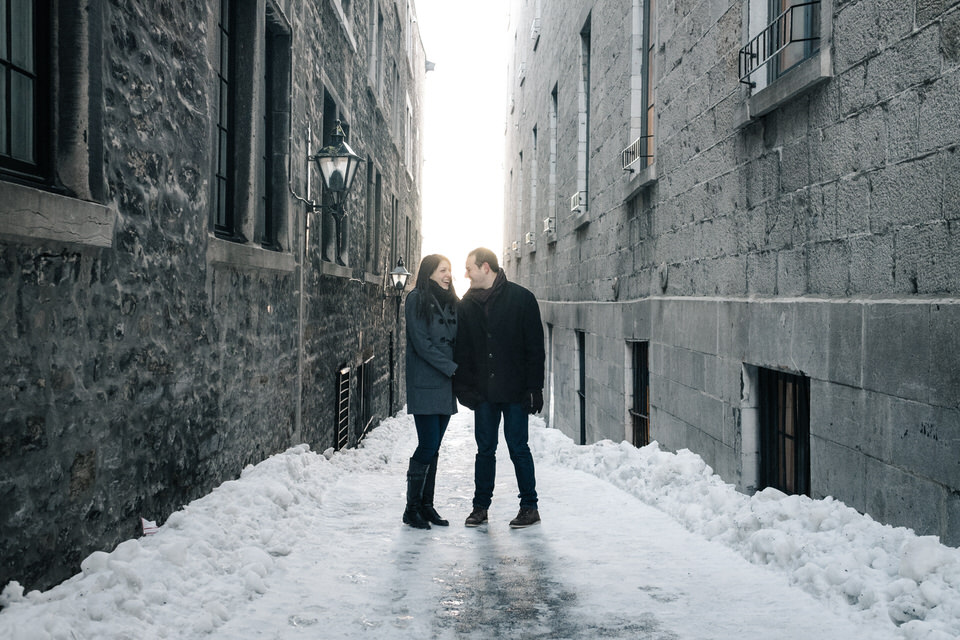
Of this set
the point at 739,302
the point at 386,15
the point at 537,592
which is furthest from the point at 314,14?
the point at 386,15

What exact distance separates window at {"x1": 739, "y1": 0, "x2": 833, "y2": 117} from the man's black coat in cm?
201

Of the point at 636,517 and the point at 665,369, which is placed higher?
the point at 665,369

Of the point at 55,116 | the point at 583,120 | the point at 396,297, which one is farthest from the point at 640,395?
the point at 396,297

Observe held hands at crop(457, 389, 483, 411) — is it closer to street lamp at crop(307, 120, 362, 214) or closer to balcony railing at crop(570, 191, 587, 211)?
street lamp at crop(307, 120, 362, 214)

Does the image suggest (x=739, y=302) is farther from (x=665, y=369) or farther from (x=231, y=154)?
(x=231, y=154)

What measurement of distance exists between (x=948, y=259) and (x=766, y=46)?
259 centimetres

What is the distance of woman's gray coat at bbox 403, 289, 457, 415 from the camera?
5.38 metres

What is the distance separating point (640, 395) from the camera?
9062 millimetres

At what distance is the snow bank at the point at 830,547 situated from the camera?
3.13 meters

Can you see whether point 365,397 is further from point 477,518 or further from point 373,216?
point 477,518

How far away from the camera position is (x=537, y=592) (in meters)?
3.90

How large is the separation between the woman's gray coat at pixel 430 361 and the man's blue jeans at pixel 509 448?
0.80 ft

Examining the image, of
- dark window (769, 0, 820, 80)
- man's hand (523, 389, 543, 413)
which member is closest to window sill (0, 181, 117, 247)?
man's hand (523, 389, 543, 413)

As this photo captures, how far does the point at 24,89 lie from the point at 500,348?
306 cm
